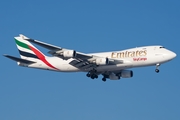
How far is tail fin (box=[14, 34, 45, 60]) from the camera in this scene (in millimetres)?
77625

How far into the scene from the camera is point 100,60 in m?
71.0

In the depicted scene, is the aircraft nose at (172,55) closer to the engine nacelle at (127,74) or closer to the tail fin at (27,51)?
the engine nacelle at (127,74)

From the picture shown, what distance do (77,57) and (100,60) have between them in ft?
10.7

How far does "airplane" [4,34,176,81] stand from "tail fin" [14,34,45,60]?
13.6 inches

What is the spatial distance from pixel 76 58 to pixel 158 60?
37.5 feet

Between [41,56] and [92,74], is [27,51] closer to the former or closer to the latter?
[41,56]

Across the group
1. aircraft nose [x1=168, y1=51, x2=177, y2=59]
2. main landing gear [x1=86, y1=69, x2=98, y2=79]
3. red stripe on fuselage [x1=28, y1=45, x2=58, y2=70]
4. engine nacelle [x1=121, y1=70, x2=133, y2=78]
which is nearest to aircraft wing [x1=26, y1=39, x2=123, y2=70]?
main landing gear [x1=86, y1=69, x2=98, y2=79]

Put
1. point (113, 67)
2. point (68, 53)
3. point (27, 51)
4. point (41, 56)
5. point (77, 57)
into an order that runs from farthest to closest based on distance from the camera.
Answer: point (27, 51) → point (41, 56) → point (113, 67) → point (77, 57) → point (68, 53)

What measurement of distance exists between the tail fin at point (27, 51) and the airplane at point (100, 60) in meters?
0.35

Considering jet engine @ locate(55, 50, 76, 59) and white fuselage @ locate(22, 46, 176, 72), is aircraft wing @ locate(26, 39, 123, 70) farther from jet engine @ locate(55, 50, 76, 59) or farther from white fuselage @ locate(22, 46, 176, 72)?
white fuselage @ locate(22, 46, 176, 72)

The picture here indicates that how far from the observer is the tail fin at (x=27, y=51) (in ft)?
255

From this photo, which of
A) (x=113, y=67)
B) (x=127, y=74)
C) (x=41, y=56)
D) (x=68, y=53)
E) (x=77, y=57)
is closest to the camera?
(x=68, y=53)

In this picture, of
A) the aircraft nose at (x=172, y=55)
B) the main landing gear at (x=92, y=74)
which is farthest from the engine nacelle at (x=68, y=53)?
Answer: the aircraft nose at (x=172, y=55)

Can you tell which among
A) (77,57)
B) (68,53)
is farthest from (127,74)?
(68,53)
